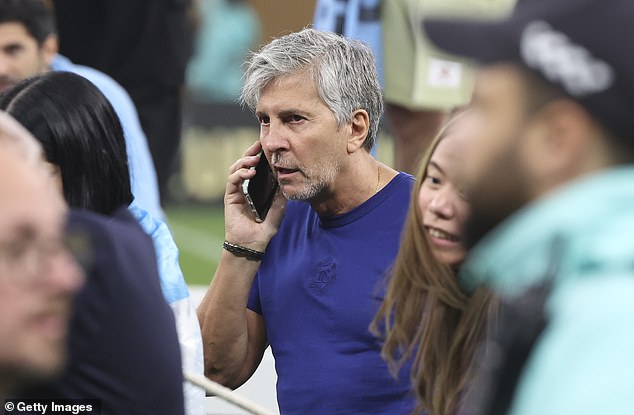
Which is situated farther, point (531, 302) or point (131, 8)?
point (131, 8)

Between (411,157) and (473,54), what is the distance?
400 centimetres

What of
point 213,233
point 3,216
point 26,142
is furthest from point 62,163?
point 213,233

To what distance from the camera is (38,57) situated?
18.3 ft

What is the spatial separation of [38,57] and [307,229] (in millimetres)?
2195

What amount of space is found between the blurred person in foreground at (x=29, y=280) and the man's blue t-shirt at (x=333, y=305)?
1.93 metres

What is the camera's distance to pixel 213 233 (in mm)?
12352

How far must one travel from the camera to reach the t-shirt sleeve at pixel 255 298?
12.6 feet

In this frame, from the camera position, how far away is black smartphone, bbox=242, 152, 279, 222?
3.90m

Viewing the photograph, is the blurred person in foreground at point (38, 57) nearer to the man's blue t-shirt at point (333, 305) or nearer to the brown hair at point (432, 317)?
the man's blue t-shirt at point (333, 305)

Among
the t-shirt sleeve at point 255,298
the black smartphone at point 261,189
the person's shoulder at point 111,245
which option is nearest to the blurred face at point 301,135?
the black smartphone at point 261,189

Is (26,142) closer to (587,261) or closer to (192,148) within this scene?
(587,261)

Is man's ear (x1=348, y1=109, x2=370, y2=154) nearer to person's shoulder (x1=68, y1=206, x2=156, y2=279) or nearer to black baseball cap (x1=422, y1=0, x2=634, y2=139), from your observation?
person's shoulder (x1=68, y1=206, x2=156, y2=279)

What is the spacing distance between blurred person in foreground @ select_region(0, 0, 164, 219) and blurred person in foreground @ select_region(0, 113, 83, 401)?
11.5 feet

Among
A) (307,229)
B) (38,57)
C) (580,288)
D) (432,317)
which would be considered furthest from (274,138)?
(580,288)
